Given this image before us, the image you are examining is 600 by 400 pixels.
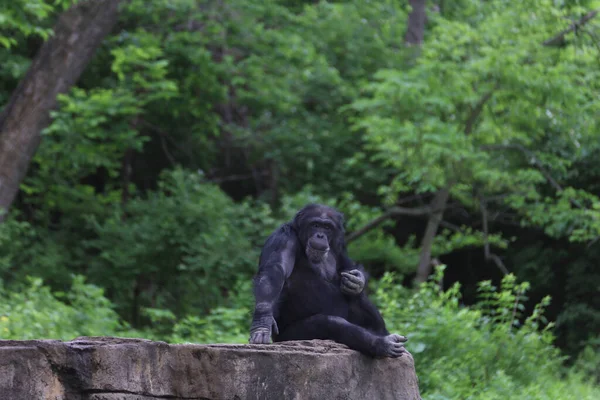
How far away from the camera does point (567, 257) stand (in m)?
11.4

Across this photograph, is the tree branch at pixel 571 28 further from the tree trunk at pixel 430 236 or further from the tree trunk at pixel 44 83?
the tree trunk at pixel 44 83

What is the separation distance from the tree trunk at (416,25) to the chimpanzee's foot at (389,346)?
366 inches

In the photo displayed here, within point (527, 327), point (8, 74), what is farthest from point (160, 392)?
point (8, 74)

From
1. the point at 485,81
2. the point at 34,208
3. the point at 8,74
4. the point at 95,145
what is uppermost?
the point at 485,81

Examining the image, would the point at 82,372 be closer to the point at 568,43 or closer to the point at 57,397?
the point at 57,397

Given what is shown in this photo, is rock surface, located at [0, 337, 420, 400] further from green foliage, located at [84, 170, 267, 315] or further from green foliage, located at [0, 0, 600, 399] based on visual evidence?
green foliage, located at [84, 170, 267, 315]

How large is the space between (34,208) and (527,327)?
330 inches

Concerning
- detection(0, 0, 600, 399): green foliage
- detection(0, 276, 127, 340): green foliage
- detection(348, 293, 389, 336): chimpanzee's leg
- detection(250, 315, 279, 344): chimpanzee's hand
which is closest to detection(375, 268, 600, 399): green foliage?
detection(0, 0, 600, 399): green foliage

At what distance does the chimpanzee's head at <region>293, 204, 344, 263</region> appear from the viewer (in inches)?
192

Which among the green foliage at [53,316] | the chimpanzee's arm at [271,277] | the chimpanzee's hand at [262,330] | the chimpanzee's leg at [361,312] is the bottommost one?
the green foliage at [53,316]

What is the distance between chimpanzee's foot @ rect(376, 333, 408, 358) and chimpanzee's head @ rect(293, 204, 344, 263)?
0.74m

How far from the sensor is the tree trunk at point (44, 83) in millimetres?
10102

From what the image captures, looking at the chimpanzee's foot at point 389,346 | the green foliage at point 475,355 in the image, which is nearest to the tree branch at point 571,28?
the green foliage at point 475,355

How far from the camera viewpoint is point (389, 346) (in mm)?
4273
